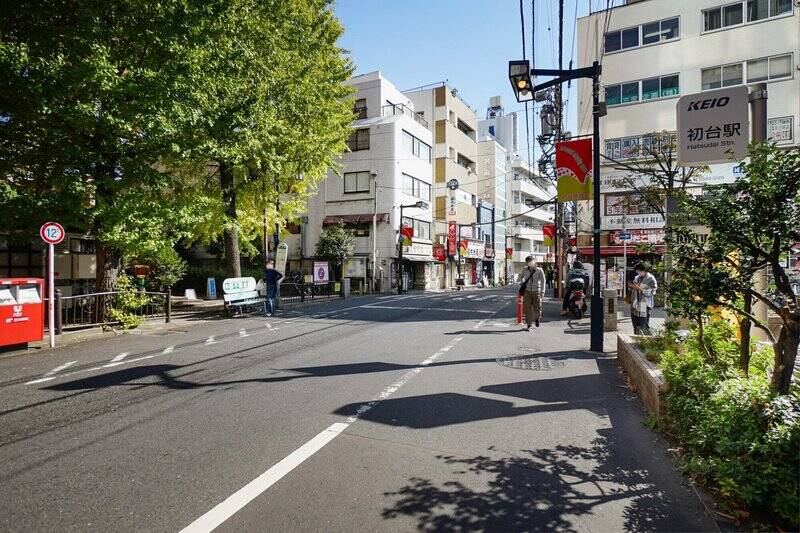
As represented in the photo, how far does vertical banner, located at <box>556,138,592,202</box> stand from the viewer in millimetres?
10406

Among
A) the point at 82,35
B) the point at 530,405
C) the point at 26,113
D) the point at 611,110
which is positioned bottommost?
the point at 530,405

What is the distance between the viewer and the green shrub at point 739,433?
2819mm

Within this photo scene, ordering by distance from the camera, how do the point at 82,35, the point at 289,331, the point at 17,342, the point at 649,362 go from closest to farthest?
the point at 649,362
the point at 17,342
the point at 82,35
the point at 289,331

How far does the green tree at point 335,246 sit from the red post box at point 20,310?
22.2m

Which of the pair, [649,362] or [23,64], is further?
[23,64]

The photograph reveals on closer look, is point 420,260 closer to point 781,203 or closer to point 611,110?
point 611,110

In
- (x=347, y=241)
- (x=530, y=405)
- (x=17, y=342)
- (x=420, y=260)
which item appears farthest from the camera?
(x=420, y=260)

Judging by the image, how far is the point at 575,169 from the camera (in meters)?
10.6

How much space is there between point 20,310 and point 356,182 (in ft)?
93.7

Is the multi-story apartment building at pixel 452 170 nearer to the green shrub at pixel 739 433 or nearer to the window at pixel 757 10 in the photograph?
the window at pixel 757 10

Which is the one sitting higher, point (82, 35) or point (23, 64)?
point (82, 35)

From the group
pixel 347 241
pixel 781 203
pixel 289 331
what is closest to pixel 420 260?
pixel 347 241

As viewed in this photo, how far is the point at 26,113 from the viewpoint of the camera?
10516 millimetres

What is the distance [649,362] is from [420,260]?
32.7m
